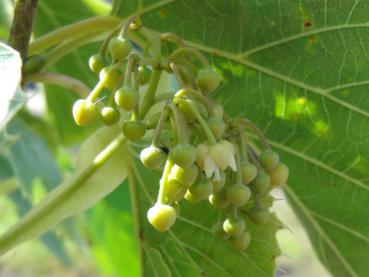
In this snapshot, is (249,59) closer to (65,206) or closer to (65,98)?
(65,206)

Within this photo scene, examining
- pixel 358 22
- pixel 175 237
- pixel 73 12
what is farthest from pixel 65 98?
pixel 358 22

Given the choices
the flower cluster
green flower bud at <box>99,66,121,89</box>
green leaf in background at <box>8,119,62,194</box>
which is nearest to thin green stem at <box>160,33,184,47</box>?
the flower cluster

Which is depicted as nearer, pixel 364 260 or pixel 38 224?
pixel 38 224

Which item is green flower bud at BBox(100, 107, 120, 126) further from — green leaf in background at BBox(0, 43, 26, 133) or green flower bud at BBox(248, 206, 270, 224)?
green flower bud at BBox(248, 206, 270, 224)

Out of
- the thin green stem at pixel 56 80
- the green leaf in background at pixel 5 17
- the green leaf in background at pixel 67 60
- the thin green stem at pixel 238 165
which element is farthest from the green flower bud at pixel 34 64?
the green leaf in background at pixel 5 17

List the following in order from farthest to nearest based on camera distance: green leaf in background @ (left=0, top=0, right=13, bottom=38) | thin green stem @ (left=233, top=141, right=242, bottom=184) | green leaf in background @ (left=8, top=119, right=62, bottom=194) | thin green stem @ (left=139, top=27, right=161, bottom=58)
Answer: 1. green leaf in background @ (left=0, top=0, right=13, bottom=38)
2. green leaf in background @ (left=8, top=119, right=62, bottom=194)
3. thin green stem @ (left=139, top=27, right=161, bottom=58)
4. thin green stem @ (left=233, top=141, right=242, bottom=184)

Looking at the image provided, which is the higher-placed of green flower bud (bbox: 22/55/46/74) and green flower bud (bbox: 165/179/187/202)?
green flower bud (bbox: 165/179/187/202)
